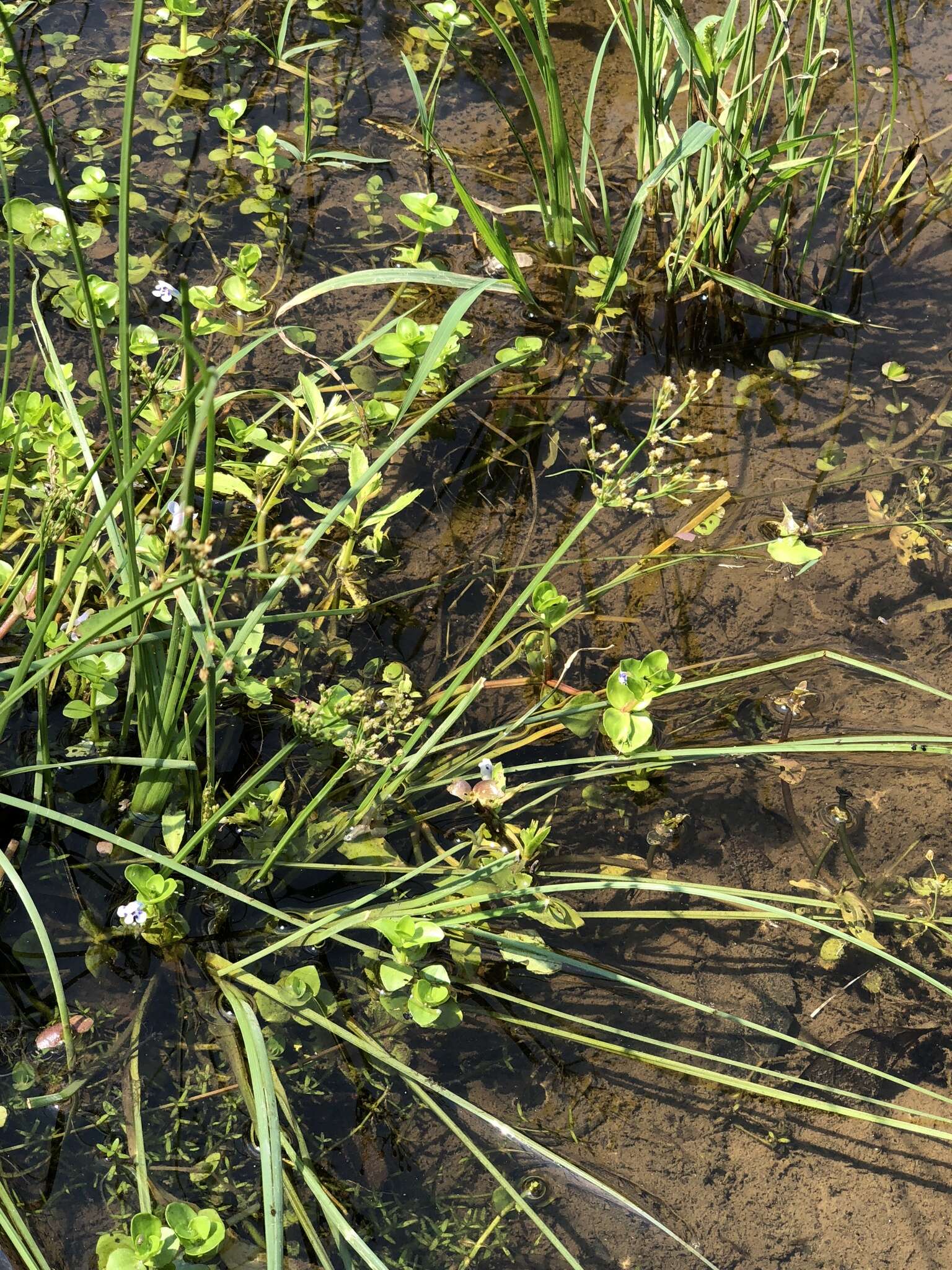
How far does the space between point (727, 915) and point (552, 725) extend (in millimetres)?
510

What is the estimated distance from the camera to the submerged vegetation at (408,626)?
5.86ft

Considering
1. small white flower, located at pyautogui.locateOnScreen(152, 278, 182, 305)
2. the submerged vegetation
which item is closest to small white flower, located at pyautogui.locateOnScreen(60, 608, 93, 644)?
the submerged vegetation

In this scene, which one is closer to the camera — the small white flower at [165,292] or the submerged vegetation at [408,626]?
the submerged vegetation at [408,626]

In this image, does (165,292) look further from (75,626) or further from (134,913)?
(134,913)

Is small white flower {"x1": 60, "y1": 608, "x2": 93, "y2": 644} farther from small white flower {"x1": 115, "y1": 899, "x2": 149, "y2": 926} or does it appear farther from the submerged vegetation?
small white flower {"x1": 115, "y1": 899, "x2": 149, "y2": 926}

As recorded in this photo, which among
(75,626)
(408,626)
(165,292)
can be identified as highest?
(165,292)

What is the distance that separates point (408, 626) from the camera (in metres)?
2.43

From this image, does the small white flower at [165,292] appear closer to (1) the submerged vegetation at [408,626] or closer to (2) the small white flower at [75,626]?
(1) the submerged vegetation at [408,626]

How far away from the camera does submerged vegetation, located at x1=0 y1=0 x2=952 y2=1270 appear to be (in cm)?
179

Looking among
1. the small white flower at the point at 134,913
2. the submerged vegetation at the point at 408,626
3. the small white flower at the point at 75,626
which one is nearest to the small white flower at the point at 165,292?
the submerged vegetation at the point at 408,626

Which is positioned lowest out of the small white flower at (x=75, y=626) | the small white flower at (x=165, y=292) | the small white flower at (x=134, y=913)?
the small white flower at (x=134, y=913)

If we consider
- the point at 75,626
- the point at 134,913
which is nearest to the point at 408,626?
the point at 75,626

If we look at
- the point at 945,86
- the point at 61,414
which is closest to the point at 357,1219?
the point at 61,414

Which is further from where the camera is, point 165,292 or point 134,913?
point 165,292
